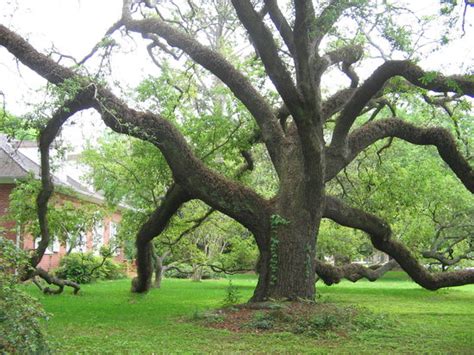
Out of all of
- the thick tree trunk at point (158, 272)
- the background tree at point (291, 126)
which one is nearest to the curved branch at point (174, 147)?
the background tree at point (291, 126)

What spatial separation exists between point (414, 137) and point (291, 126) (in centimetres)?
324

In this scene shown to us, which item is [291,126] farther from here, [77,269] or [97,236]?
[77,269]

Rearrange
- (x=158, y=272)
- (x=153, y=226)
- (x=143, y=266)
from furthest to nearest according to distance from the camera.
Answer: (x=158, y=272), (x=143, y=266), (x=153, y=226)

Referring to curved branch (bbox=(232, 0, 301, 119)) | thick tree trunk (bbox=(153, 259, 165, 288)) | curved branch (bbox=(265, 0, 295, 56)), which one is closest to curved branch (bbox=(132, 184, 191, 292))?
thick tree trunk (bbox=(153, 259, 165, 288))

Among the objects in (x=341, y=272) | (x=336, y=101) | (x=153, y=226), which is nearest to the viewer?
(x=336, y=101)

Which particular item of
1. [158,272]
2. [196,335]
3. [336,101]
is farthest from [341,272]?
[158,272]

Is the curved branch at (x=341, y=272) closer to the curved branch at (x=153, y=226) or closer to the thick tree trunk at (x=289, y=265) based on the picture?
the thick tree trunk at (x=289, y=265)

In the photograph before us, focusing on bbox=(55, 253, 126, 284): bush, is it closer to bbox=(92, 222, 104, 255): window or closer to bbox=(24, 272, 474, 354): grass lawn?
bbox=(92, 222, 104, 255): window

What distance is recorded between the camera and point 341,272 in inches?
627

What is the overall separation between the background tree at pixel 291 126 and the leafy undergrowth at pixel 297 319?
808 mm

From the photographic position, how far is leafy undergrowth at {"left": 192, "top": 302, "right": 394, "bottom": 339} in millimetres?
10055

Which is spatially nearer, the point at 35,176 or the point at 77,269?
the point at 35,176

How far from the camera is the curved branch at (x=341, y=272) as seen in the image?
50.4ft

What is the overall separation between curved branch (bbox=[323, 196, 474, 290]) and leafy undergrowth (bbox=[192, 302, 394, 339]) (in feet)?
9.61
